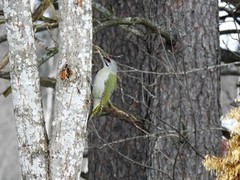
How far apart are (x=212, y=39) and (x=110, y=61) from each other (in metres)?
1.13

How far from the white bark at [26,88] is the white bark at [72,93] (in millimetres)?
73

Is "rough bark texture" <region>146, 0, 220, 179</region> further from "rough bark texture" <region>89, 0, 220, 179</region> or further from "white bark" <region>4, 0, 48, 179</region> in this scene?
"white bark" <region>4, 0, 48, 179</region>

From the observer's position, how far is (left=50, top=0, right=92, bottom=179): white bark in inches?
169

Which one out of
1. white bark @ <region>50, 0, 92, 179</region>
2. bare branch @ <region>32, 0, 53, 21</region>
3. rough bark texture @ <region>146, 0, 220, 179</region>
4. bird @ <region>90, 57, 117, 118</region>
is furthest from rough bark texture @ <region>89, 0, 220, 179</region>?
white bark @ <region>50, 0, 92, 179</region>

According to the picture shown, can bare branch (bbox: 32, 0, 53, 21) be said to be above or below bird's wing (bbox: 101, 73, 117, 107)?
above

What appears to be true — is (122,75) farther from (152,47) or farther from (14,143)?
(14,143)

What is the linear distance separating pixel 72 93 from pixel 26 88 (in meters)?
0.24

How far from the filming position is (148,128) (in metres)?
6.58

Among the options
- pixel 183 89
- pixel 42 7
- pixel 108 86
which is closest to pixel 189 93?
pixel 183 89

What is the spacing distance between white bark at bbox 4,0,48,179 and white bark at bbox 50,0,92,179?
0.24 ft

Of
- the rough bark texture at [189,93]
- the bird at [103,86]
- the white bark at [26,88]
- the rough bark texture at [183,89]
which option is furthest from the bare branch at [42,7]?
the rough bark texture at [189,93]

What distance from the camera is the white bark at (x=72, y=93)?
4285 mm

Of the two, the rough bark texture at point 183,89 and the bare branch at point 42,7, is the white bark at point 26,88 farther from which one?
the rough bark texture at point 183,89

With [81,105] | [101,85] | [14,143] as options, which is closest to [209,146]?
[101,85]
